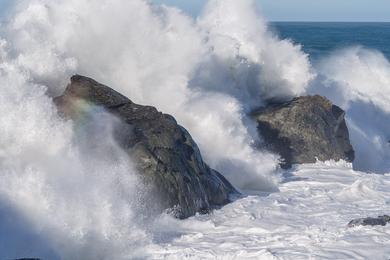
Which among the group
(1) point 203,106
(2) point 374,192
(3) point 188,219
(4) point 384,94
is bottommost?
(3) point 188,219

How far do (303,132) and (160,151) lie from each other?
4.76 metres

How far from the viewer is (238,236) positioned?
8.61 meters

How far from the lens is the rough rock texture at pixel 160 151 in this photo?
30.3ft

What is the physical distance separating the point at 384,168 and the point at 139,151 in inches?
278

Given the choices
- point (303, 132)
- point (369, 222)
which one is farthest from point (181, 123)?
point (369, 222)

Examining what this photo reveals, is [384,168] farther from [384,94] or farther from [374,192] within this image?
[384,94]

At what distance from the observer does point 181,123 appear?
12.3 m

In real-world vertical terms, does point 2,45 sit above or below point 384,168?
above

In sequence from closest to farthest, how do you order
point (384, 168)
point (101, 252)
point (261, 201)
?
point (101, 252) < point (261, 201) < point (384, 168)

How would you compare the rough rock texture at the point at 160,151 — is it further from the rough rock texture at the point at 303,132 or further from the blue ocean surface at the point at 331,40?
the blue ocean surface at the point at 331,40

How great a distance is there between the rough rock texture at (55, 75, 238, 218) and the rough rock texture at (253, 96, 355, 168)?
305 cm

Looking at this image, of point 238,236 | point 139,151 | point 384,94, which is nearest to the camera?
point 238,236

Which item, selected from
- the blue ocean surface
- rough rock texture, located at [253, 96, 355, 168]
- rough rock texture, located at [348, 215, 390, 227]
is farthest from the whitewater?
the blue ocean surface

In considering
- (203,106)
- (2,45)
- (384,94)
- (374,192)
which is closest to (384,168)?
(374,192)
